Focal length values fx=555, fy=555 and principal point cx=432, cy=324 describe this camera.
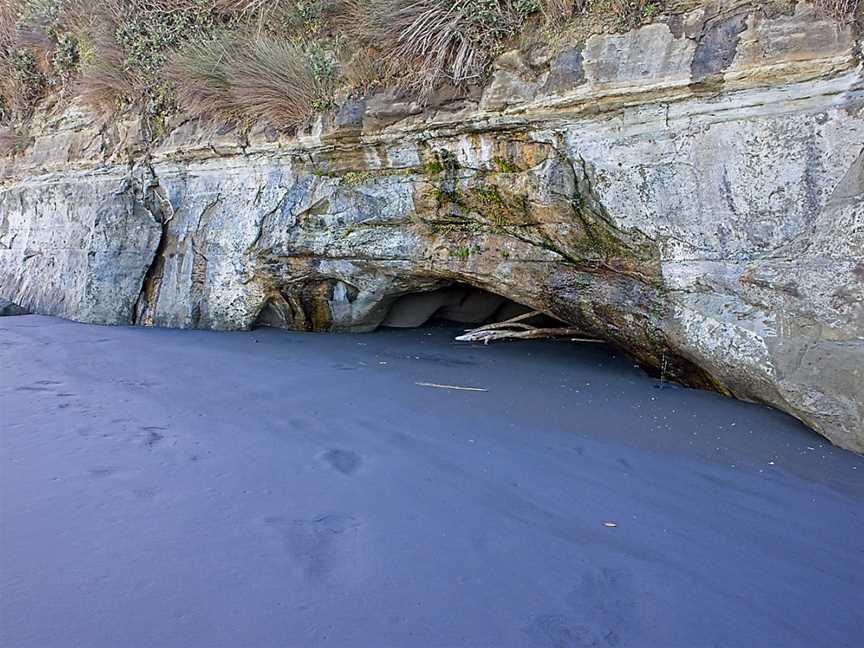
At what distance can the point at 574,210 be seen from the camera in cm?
375

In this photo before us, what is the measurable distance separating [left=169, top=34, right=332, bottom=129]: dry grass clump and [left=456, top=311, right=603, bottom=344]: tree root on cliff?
93.0 inches

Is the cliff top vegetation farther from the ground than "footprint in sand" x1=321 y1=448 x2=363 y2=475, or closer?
farther from the ground

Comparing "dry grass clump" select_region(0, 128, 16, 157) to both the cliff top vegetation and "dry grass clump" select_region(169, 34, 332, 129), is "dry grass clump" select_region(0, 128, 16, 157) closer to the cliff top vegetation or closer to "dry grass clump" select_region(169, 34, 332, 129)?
the cliff top vegetation

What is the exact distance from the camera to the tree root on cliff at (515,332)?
4773 mm

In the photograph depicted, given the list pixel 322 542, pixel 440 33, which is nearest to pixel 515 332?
pixel 440 33

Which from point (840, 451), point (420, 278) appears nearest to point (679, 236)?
point (840, 451)

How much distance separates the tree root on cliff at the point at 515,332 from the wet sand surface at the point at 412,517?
1.25m

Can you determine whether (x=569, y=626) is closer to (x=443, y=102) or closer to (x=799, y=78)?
(x=799, y=78)

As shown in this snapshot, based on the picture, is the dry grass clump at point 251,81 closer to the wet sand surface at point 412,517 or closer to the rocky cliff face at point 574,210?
the rocky cliff face at point 574,210

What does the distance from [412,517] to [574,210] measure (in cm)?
254

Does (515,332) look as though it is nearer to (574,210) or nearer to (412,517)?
(574,210)

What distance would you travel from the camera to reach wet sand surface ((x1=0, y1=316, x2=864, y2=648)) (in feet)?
4.66

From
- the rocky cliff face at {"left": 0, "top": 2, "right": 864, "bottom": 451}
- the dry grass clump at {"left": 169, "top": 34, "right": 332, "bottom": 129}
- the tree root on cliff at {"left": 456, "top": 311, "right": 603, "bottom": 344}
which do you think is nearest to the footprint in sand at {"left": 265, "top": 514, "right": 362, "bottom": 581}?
the rocky cliff face at {"left": 0, "top": 2, "right": 864, "bottom": 451}

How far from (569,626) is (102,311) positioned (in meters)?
5.71
